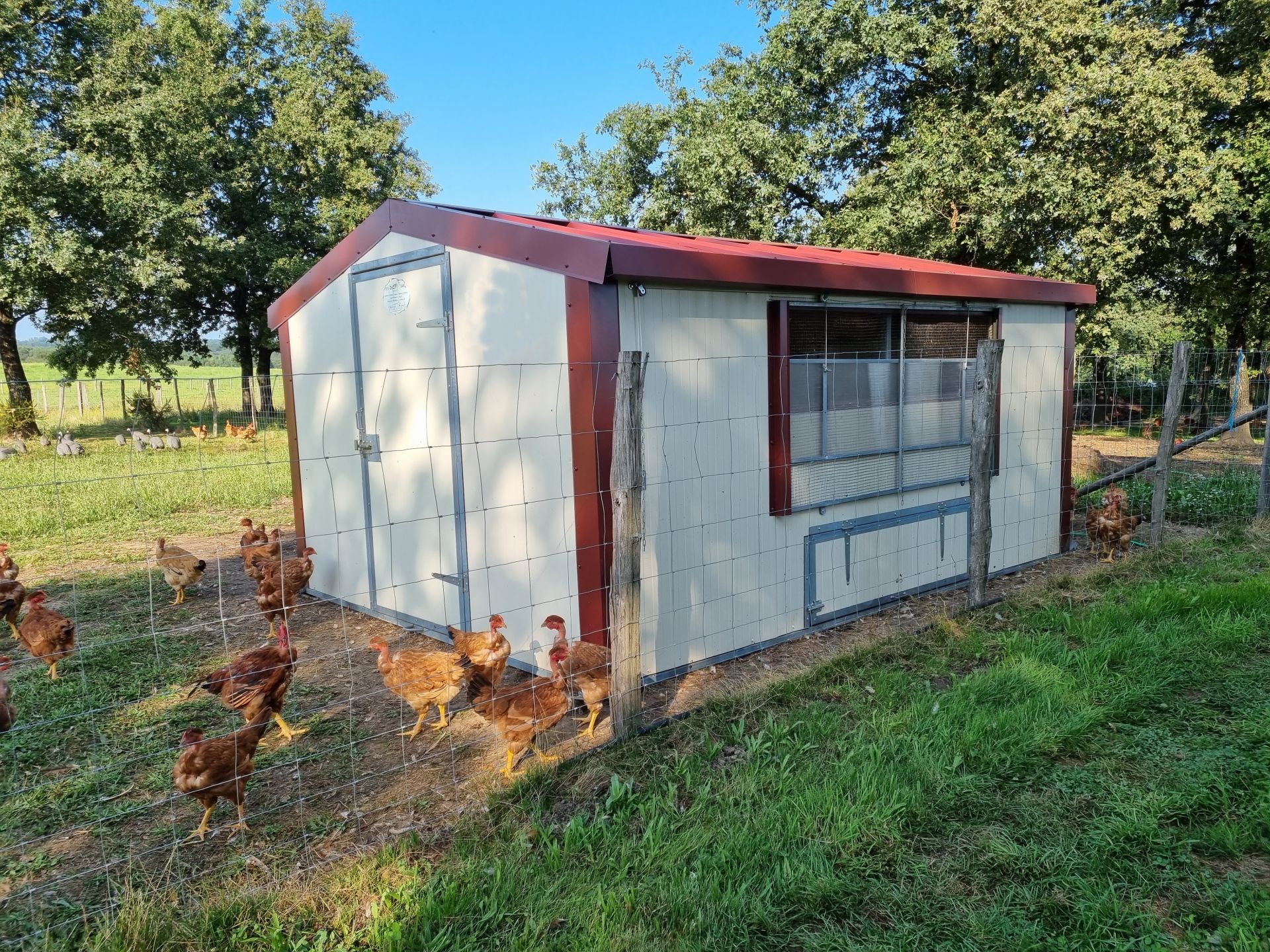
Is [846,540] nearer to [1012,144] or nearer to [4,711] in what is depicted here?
[4,711]

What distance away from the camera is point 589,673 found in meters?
4.07

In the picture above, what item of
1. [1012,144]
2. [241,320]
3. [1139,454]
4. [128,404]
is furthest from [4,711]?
[241,320]

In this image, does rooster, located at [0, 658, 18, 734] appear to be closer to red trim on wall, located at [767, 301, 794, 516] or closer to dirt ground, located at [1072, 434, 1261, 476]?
red trim on wall, located at [767, 301, 794, 516]

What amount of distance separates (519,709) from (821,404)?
3.30 meters

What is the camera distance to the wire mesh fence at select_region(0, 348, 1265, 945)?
134 inches

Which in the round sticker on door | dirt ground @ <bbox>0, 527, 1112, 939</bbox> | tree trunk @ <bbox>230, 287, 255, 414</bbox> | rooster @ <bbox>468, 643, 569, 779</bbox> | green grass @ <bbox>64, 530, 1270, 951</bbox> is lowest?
dirt ground @ <bbox>0, 527, 1112, 939</bbox>

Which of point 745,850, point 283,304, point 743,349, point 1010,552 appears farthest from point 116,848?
point 1010,552

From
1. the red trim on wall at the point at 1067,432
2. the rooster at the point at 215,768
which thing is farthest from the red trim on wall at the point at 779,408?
the red trim on wall at the point at 1067,432

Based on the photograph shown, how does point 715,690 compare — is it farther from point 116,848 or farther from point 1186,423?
point 1186,423

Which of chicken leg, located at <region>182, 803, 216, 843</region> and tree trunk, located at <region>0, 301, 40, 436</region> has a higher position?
tree trunk, located at <region>0, 301, 40, 436</region>

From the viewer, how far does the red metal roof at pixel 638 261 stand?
4.42 meters

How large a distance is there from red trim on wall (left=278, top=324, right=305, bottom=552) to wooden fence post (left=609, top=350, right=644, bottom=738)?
440 cm

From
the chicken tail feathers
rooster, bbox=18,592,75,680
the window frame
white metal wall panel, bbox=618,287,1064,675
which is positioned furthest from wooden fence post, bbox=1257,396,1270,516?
rooster, bbox=18,592,75,680

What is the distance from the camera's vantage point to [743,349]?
522 centimetres
